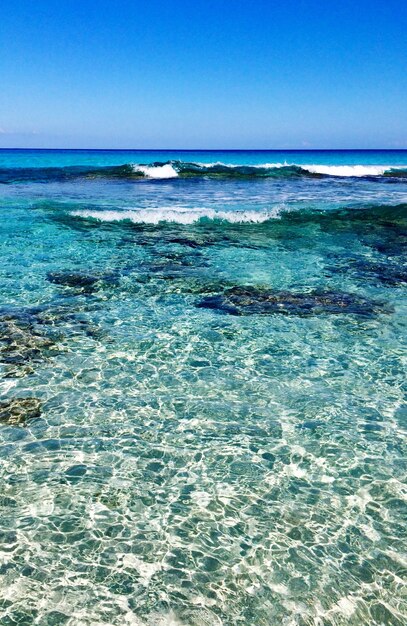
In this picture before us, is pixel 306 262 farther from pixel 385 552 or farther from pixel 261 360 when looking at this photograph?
pixel 385 552

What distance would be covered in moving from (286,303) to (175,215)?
14.8m

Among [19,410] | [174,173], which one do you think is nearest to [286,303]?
[19,410]

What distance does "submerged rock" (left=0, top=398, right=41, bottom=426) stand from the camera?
24.8ft

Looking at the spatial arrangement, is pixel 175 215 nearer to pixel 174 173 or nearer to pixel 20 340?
pixel 20 340

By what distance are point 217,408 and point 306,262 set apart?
10.3 meters

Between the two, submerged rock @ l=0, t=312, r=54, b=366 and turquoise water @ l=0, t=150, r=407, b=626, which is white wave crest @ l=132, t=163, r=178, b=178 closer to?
turquoise water @ l=0, t=150, r=407, b=626

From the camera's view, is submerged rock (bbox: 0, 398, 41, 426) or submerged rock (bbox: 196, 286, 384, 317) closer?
submerged rock (bbox: 0, 398, 41, 426)

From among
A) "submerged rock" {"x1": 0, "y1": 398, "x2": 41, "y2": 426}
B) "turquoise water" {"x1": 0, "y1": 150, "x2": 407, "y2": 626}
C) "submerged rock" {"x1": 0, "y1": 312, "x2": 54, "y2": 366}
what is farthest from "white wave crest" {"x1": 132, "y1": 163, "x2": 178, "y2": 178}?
"submerged rock" {"x1": 0, "y1": 398, "x2": 41, "y2": 426}

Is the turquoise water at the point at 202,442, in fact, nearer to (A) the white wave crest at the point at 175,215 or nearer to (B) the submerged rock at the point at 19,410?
(B) the submerged rock at the point at 19,410

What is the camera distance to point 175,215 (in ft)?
86.5

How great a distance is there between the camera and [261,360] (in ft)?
31.8

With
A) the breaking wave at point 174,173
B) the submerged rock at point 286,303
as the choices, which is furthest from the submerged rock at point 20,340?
the breaking wave at point 174,173

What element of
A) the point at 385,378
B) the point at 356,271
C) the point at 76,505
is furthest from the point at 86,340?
the point at 356,271

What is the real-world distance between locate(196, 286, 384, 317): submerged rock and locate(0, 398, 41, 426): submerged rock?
18.1ft
